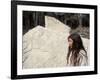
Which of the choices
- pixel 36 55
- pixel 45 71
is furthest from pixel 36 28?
pixel 45 71

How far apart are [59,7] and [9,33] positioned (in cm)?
54

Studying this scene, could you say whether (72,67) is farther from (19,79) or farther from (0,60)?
(0,60)

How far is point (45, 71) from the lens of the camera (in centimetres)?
196

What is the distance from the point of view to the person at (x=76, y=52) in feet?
6.73

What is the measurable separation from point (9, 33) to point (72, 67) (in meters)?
0.70

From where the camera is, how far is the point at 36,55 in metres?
1.93

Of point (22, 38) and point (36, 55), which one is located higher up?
point (22, 38)

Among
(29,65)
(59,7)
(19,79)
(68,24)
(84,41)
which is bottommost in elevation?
(19,79)

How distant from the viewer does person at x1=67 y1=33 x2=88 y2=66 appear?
2.05m

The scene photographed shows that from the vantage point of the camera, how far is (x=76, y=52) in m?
2.08

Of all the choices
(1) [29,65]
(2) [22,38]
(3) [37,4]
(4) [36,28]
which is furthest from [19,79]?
(3) [37,4]

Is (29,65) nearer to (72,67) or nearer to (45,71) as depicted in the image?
(45,71)

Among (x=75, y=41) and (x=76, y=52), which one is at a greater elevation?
(x=75, y=41)

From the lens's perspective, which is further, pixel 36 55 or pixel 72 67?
pixel 72 67
